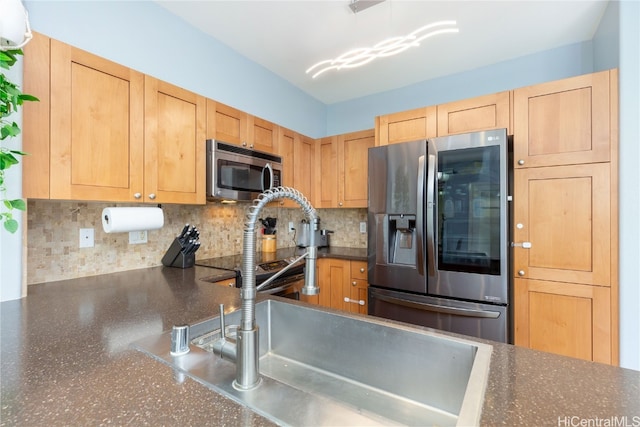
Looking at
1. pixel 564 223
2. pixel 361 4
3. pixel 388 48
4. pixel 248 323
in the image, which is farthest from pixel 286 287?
pixel 361 4

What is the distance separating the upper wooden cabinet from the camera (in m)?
2.00

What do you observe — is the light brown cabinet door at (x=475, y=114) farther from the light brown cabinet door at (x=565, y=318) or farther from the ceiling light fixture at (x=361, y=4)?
the light brown cabinet door at (x=565, y=318)

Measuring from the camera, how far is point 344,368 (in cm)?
104

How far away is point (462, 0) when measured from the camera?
1.81m

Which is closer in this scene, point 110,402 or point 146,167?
point 110,402

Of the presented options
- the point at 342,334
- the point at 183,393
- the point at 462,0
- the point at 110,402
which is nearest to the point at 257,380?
the point at 183,393

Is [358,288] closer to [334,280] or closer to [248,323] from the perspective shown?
[334,280]

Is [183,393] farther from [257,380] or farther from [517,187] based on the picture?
[517,187]

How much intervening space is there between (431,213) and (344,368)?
1.28 metres

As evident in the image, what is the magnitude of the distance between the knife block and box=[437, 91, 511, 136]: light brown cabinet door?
2056mm

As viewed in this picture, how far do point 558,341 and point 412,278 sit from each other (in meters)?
0.91

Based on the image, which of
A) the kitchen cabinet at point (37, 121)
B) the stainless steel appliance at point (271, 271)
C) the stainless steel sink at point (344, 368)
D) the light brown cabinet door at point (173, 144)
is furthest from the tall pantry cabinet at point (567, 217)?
the kitchen cabinet at point (37, 121)

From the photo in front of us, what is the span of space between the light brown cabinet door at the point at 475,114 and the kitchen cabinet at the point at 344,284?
1312 mm

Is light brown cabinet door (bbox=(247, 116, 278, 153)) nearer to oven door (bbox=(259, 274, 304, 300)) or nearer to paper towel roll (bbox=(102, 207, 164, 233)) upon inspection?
paper towel roll (bbox=(102, 207, 164, 233))
